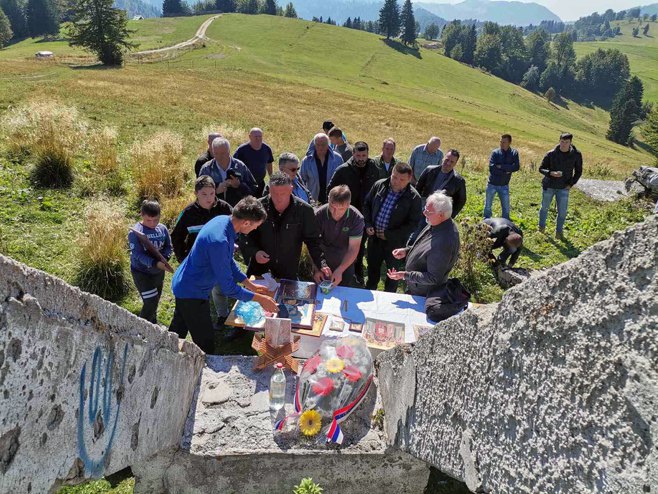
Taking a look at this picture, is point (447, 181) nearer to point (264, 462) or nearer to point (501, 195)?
point (501, 195)

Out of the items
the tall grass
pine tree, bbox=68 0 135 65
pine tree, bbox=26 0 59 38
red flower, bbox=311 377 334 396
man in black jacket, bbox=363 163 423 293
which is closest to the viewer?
red flower, bbox=311 377 334 396

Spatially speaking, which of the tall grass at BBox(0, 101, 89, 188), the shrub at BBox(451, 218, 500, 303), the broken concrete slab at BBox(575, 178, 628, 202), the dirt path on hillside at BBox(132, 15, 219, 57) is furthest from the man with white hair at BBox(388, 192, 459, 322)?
the dirt path on hillside at BBox(132, 15, 219, 57)

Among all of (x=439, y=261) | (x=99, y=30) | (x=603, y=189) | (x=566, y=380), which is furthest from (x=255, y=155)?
(x=99, y=30)

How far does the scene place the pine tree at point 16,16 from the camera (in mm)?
92375

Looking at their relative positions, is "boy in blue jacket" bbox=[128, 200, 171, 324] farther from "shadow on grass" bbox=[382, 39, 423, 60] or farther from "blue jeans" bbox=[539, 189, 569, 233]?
"shadow on grass" bbox=[382, 39, 423, 60]

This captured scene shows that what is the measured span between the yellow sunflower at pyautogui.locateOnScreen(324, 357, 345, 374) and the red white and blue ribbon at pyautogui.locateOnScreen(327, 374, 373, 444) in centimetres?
28

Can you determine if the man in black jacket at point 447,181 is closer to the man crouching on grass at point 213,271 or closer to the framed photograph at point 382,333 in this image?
the framed photograph at point 382,333

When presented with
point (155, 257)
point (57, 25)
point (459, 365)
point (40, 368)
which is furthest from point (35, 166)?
point (57, 25)

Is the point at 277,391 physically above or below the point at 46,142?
below

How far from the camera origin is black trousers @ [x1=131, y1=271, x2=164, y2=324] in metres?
4.88

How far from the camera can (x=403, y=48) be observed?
3526 inches

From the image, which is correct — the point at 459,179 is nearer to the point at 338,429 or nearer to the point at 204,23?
the point at 338,429

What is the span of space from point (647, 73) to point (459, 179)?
14787 cm

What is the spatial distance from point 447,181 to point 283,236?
127 inches
